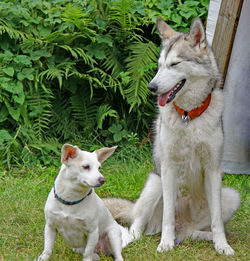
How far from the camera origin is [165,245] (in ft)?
14.0

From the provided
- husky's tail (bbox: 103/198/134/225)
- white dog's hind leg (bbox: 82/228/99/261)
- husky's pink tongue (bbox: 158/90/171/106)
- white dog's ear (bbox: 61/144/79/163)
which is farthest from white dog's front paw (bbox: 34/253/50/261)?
husky's pink tongue (bbox: 158/90/171/106)

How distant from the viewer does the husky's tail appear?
480 centimetres

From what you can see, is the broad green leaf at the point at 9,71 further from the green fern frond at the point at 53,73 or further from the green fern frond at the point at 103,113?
the green fern frond at the point at 103,113

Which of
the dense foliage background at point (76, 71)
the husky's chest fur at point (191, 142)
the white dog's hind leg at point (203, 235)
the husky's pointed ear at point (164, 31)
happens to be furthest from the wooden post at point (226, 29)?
the white dog's hind leg at point (203, 235)

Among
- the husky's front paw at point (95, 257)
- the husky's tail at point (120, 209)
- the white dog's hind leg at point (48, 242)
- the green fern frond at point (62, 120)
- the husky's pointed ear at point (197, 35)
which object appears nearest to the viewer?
the white dog's hind leg at point (48, 242)

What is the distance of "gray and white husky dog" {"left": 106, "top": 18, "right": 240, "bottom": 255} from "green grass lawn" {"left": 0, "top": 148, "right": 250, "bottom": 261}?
0.49 ft

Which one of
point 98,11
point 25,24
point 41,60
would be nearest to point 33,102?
point 41,60

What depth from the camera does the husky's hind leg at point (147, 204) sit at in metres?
4.64

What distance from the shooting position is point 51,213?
3693 mm

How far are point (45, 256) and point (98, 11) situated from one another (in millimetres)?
3984

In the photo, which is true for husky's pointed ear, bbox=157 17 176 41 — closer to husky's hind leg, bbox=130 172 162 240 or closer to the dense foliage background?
husky's hind leg, bbox=130 172 162 240

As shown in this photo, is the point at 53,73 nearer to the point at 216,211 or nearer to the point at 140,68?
the point at 140,68

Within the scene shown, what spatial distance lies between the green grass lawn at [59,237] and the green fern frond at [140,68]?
801 millimetres

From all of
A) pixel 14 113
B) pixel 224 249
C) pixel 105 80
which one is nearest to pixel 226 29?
pixel 105 80
